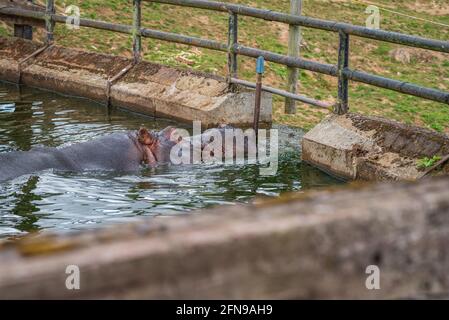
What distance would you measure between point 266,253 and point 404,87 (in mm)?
5905

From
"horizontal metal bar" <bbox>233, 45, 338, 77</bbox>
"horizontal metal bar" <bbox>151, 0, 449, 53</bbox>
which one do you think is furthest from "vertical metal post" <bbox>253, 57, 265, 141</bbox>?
"horizontal metal bar" <bbox>151, 0, 449, 53</bbox>

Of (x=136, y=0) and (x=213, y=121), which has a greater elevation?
(x=136, y=0)

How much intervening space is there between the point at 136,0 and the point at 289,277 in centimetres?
908

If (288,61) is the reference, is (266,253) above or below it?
above

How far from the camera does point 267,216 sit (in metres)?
1.20

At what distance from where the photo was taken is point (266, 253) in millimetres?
1172

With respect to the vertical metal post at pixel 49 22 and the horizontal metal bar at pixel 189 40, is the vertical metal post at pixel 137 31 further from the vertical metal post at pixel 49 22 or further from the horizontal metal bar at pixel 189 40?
the vertical metal post at pixel 49 22

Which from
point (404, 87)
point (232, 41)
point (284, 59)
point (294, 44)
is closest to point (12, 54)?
point (232, 41)

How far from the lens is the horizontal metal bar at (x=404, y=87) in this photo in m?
6.54

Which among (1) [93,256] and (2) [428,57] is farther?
(2) [428,57]

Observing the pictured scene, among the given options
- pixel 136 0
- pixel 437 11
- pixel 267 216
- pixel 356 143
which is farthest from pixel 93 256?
pixel 437 11

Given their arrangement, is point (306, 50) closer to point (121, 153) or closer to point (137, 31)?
point (137, 31)

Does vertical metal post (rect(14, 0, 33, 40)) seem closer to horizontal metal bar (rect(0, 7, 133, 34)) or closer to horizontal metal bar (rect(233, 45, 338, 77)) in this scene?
horizontal metal bar (rect(0, 7, 133, 34))

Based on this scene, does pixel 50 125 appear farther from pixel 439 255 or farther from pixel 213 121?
pixel 439 255
